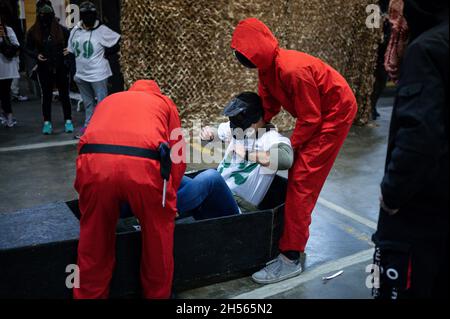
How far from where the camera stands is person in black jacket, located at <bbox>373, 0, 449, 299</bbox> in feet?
5.55

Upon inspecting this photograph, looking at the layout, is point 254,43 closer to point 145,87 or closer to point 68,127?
point 145,87

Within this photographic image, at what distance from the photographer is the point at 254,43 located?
282 centimetres

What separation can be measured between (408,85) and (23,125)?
652 centimetres

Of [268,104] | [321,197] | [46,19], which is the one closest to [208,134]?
[268,104]

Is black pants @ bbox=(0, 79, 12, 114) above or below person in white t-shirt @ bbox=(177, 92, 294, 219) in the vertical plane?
below

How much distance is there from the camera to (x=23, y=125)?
23.3 ft

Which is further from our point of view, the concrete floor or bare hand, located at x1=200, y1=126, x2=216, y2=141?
bare hand, located at x1=200, y1=126, x2=216, y2=141

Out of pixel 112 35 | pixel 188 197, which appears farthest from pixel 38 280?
pixel 112 35

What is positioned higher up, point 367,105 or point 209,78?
point 209,78

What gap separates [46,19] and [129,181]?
470 centimetres

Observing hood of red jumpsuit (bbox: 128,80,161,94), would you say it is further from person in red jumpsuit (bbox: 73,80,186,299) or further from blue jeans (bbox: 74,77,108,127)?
blue jeans (bbox: 74,77,108,127)

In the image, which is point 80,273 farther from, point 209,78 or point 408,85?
point 209,78

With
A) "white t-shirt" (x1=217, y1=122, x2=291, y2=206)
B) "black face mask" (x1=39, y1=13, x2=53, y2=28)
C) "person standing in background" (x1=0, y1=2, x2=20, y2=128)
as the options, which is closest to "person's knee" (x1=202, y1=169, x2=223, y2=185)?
"white t-shirt" (x1=217, y1=122, x2=291, y2=206)

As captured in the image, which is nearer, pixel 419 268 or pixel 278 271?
pixel 419 268
